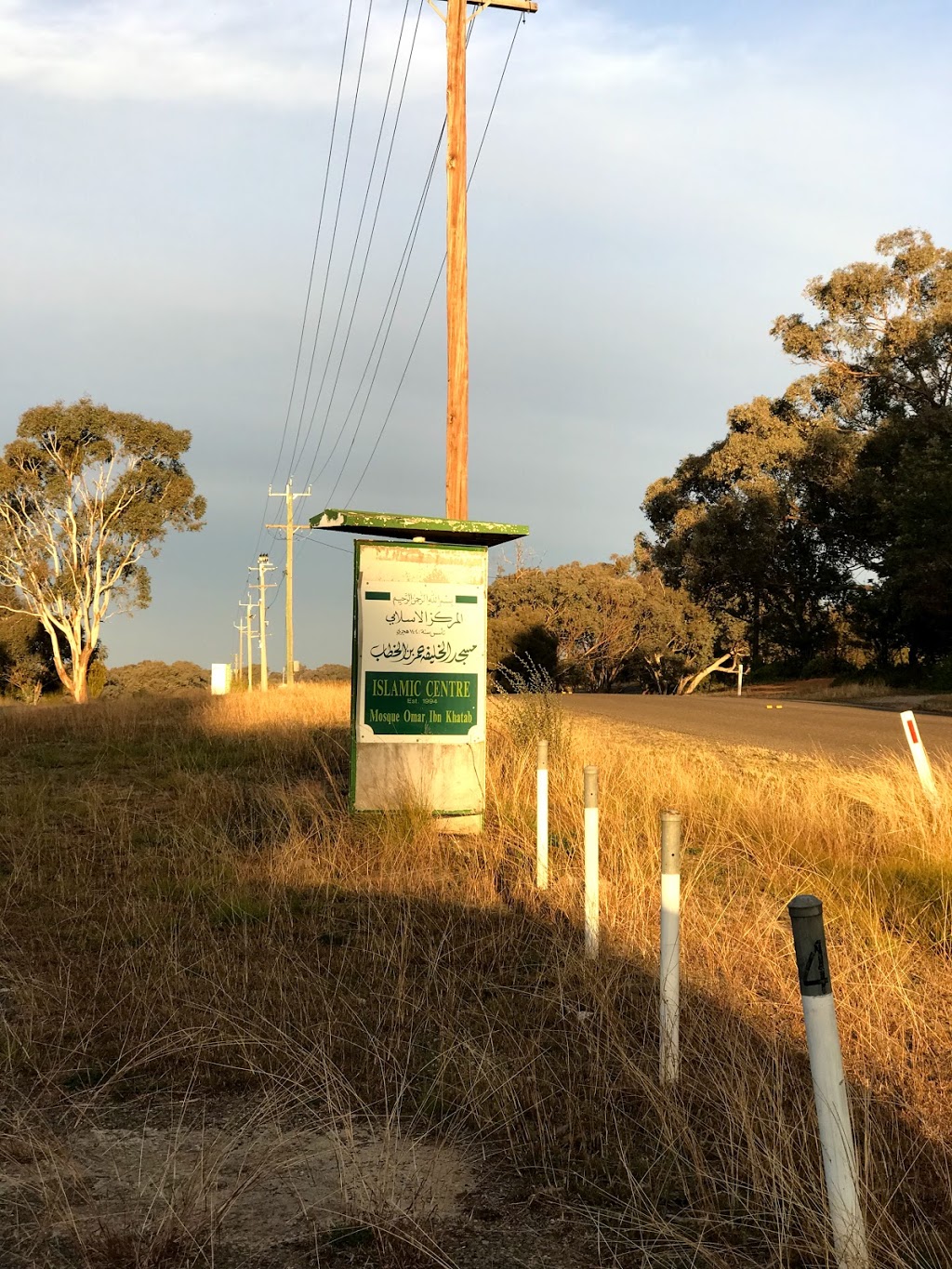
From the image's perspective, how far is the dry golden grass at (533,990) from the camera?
3.57 m

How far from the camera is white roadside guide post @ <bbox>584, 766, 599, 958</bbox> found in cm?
573

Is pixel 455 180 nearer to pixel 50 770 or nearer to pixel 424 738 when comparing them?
pixel 424 738

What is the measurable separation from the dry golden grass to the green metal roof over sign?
237cm

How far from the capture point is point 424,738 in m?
9.98

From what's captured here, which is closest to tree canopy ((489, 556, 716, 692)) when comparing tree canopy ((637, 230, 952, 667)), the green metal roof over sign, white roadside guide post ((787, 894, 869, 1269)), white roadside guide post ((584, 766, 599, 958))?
tree canopy ((637, 230, 952, 667))

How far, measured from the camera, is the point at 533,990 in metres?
5.45

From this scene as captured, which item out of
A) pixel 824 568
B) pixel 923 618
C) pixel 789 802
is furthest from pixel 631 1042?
pixel 824 568

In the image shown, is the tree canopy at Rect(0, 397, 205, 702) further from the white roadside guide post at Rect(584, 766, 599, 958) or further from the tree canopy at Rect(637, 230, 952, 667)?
the white roadside guide post at Rect(584, 766, 599, 958)

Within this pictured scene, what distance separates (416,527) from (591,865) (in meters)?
4.61

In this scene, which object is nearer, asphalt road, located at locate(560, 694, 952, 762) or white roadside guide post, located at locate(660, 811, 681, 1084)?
white roadside guide post, located at locate(660, 811, 681, 1084)

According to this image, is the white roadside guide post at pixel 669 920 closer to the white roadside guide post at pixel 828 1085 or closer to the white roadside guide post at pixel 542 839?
the white roadside guide post at pixel 828 1085

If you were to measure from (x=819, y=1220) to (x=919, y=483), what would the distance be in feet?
97.1

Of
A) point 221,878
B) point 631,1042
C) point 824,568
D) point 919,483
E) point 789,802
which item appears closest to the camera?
point 631,1042

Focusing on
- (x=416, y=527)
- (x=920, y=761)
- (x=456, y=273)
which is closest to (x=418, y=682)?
(x=416, y=527)
